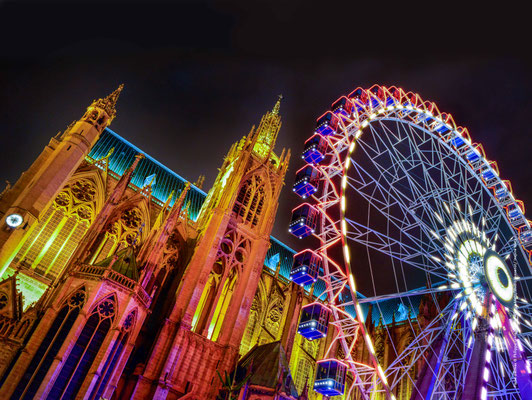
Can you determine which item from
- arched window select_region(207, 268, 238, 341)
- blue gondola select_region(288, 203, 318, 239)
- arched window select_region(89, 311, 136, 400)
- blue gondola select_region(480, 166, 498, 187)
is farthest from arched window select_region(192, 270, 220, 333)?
blue gondola select_region(480, 166, 498, 187)

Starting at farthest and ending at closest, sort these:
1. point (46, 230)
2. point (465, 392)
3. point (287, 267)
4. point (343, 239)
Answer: point (287, 267)
point (46, 230)
point (343, 239)
point (465, 392)

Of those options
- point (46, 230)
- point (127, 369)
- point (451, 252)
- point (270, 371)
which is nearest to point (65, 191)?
point (46, 230)

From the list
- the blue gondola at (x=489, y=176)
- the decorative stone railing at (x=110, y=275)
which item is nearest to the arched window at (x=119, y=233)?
the decorative stone railing at (x=110, y=275)

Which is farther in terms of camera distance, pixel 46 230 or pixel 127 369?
pixel 46 230

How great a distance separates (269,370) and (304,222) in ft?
35.7

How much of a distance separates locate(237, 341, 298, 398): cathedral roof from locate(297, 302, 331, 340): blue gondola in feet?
17.3

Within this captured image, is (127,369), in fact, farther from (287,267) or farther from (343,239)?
(287,267)

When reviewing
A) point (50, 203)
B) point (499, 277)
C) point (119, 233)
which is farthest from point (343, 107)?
point (50, 203)

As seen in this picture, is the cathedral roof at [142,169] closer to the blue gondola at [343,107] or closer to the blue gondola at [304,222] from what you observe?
the blue gondola at [304,222]

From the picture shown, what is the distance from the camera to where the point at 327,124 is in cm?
3284


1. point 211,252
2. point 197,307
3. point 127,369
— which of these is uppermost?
point 211,252

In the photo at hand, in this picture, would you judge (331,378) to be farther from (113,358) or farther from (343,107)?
(343,107)

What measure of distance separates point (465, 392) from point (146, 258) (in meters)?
20.4

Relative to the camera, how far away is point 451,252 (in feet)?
89.1
